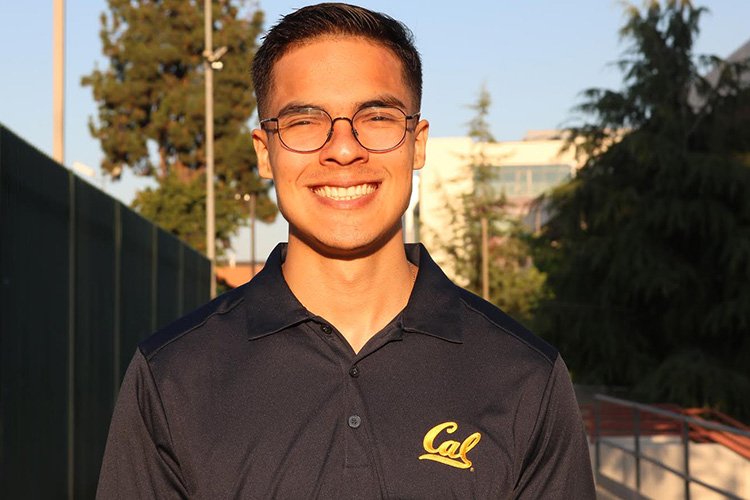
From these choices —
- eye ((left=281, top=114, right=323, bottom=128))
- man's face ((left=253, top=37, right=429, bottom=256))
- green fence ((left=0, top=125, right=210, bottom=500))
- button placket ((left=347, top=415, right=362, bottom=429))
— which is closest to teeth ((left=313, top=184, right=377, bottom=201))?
man's face ((left=253, top=37, right=429, bottom=256))

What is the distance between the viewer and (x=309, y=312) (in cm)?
300

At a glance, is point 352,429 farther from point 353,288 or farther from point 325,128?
point 325,128

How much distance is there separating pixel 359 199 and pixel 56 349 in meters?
5.09

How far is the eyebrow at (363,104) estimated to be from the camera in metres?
2.93

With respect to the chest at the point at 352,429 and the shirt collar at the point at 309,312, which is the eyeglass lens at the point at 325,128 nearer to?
the shirt collar at the point at 309,312

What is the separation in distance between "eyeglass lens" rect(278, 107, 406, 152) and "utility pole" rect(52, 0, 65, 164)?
13332 millimetres

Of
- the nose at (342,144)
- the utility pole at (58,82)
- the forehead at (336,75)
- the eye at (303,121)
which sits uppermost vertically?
the utility pole at (58,82)

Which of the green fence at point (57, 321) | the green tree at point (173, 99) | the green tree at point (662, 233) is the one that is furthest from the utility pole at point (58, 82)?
the green tree at point (173, 99)

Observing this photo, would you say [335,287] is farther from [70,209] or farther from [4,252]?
[70,209]

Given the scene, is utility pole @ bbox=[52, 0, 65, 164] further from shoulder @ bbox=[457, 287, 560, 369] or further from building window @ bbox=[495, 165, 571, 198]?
building window @ bbox=[495, 165, 571, 198]

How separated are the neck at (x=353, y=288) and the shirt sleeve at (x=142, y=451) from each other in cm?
49

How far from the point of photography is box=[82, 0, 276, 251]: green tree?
51.5m

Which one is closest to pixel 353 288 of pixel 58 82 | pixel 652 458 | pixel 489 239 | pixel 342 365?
pixel 342 365

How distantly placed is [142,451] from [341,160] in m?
0.88
